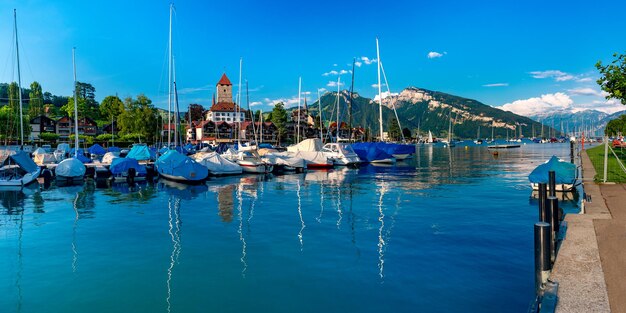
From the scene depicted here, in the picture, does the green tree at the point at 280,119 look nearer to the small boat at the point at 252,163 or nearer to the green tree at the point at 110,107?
the green tree at the point at 110,107

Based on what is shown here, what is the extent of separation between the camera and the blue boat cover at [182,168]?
120 feet

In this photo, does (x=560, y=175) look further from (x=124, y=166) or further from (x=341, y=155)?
(x=124, y=166)

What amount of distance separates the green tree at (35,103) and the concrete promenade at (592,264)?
162500 mm

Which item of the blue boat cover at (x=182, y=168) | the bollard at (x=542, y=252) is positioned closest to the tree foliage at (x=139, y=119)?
the blue boat cover at (x=182, y=168)

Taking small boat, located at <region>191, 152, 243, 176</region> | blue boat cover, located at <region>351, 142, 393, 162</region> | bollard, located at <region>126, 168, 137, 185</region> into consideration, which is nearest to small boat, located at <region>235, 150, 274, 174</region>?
small boat, located at <region>191, 152, 243, 176</region>

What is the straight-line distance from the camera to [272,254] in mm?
13938

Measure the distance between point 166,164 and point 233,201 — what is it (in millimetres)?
15348

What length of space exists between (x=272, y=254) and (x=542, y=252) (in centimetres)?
823

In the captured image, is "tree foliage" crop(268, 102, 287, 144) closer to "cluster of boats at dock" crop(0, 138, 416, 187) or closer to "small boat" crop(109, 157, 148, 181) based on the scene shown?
"cluster of boats at dock" crop(0, 138, 416, 187)

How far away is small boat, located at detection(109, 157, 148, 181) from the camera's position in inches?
1561

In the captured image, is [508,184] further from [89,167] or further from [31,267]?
[89,167]

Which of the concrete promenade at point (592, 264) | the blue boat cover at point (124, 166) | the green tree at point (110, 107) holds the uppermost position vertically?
the green tree at point (110, 107)

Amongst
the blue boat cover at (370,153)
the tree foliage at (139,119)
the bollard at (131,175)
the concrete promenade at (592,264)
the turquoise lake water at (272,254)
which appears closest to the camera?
the concrete promenade at (592,264)

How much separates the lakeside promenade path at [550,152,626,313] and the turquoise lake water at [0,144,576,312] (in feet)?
3.85
